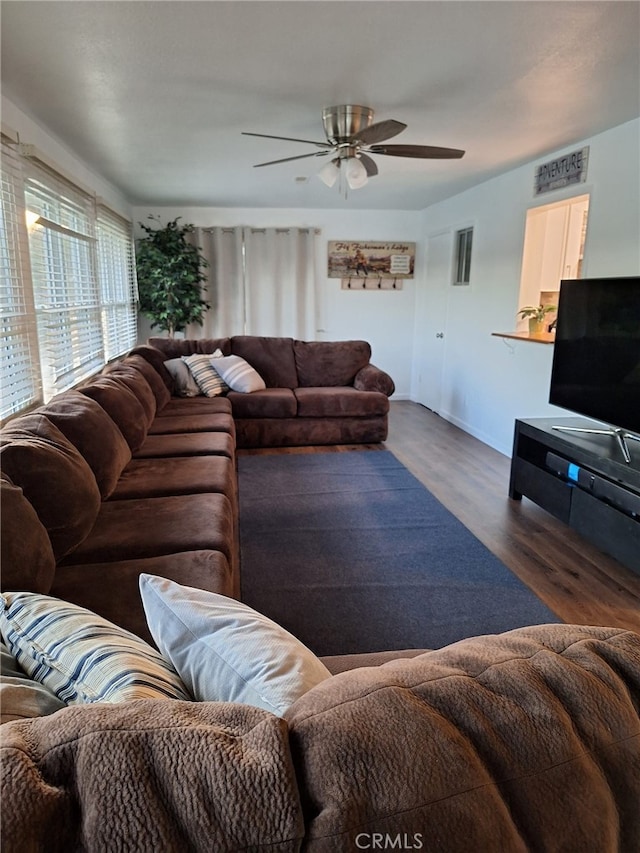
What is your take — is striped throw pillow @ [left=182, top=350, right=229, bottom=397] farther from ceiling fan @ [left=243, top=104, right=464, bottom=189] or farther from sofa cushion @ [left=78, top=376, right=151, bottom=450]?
ceiling fan @ [left=243, top=104, right=464, bottom=189]

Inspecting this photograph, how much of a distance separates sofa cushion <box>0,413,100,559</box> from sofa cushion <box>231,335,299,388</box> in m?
3.47

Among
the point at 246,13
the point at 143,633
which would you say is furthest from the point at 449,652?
the point at 246,13

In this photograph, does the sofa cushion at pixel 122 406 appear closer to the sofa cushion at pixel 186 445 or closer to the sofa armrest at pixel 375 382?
the sofa cushion at pixel 186 445

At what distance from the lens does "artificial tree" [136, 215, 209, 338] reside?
602cm

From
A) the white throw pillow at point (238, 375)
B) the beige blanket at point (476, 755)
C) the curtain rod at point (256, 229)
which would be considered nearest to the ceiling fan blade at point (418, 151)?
the white throw pillow at point (238, 375)

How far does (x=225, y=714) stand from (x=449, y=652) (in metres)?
0.30

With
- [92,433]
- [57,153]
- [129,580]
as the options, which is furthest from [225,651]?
[57,153]

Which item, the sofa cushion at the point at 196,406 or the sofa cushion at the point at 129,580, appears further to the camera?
the sofa cushion at the point at 196,406

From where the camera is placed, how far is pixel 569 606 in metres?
2.41

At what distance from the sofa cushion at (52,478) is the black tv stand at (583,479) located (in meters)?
2.35

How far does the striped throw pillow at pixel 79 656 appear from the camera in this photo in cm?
80

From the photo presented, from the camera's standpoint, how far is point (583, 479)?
2.89 m

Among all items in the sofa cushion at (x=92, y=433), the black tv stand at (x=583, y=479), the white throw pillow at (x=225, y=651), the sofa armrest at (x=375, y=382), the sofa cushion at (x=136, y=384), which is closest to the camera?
the white throw pillow at (x=225, y=651)

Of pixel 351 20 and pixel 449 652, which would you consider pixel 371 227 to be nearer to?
pixel 351 20
